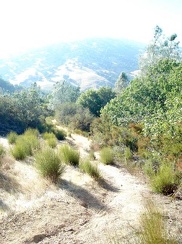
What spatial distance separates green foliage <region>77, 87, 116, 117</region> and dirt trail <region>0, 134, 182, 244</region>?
32.0 metres

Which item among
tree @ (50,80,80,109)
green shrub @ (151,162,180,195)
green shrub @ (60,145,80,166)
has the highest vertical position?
green shrub @ (151,162,180,195)

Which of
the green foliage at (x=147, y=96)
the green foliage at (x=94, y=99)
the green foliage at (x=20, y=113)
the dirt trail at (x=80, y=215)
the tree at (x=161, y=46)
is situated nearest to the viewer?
the dirt trail at (x=80, y=215)

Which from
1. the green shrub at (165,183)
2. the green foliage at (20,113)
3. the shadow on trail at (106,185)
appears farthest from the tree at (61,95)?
the green shrub at (165,183)

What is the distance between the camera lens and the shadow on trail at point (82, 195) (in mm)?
5273

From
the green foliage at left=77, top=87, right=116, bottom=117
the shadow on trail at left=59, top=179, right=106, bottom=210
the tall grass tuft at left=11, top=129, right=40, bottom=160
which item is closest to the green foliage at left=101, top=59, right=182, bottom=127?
the tall grass tuft at left=11, top=129, right=40, bottom=160

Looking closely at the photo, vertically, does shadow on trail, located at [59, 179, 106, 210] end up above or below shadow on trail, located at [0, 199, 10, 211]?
below

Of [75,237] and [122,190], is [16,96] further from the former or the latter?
[75,237]

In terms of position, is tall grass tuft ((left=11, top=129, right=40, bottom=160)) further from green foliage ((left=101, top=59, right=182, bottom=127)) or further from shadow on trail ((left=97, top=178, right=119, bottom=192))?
green foliage ((left=101, top=59, right=182, bottom=127))

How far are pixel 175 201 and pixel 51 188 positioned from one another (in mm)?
2547

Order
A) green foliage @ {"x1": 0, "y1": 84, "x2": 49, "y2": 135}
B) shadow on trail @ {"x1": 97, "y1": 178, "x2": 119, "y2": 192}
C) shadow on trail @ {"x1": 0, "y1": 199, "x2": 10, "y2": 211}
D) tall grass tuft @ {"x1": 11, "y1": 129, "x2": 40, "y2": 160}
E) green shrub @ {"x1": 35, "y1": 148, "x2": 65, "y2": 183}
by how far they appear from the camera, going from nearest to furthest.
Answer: shadow on trail @ {"x1": 0, "y1": 199, "x2": 10, "y2": 211} → green shrub @ {"x1": 35, "y1": 148, "x2": 65, "y2": 183} → shadow on trail @ {"x1": 97, "y1": 178, "x2": 119, "y2": 192} → tall grass tuft @ {"x1": 11, "y1": 129, "x2": 40, "y2": 160} → green foliage @ {"x1": 0, "y1": 84, "x2": 49, "y2": 135}

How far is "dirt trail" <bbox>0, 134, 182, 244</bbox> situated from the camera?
3.91m

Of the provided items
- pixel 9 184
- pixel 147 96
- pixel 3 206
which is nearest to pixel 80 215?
pixel 3 206

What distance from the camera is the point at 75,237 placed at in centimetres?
394

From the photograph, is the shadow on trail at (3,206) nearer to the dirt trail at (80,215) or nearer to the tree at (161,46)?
the dirt trail at (80,215)
